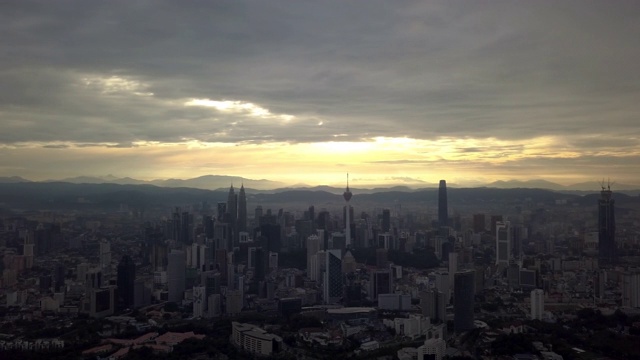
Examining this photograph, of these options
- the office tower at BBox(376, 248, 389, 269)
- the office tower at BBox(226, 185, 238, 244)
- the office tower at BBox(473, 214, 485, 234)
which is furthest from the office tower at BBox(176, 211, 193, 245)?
the office tower at BBox(473, 214, 485, 234)

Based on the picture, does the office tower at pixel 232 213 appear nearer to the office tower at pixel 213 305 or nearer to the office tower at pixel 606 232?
the office tower at pixel 213 305

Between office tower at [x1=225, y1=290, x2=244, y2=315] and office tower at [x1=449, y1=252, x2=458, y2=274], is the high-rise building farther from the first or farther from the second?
office tower at [x1=449, y1=252, x2=458, y2=274]

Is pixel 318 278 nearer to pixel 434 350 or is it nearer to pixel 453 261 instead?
pixel 453 261

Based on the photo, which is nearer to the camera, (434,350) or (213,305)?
(434,350)

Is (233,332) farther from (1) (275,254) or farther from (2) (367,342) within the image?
(1) (275,254)

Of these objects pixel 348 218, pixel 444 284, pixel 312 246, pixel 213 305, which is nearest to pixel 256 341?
pixel 213 305
